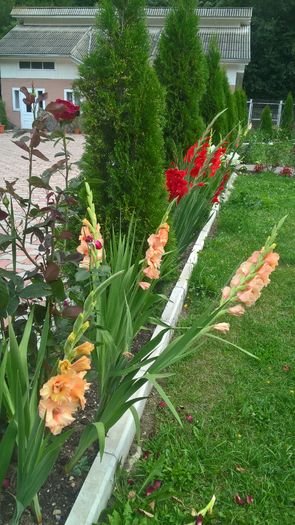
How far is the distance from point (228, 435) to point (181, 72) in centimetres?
403

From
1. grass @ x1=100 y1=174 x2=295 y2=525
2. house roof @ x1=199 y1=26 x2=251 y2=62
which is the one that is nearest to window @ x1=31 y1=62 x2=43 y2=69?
house roof @ x1=199 y1=26 x2=251 y2=62

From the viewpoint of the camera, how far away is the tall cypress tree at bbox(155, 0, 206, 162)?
5105mm

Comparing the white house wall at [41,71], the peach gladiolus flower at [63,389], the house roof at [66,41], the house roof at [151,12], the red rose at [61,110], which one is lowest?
the white house wall at [41,71]

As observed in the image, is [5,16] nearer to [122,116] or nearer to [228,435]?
[122,116]

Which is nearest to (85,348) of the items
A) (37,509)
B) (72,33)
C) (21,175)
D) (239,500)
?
(37,509)

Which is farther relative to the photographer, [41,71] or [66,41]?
[66,41]

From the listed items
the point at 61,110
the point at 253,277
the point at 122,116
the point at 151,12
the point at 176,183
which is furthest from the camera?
the point at 151,12

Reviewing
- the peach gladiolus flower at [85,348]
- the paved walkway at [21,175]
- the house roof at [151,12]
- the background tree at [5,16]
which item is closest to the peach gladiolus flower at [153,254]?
the peach gladiolus flower at [85,348]

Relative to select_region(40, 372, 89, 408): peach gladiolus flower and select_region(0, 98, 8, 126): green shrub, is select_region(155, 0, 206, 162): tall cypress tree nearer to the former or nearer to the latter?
select_region(40, 372, 89, 408): peach gladiolus flower

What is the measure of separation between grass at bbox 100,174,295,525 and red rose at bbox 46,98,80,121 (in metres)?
0.91

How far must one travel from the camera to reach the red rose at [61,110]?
1698 mm

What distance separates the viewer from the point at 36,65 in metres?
26.7

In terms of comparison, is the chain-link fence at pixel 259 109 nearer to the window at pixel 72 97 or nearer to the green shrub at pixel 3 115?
the window at pixel 72 97

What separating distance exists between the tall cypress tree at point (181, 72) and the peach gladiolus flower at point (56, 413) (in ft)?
14.0
